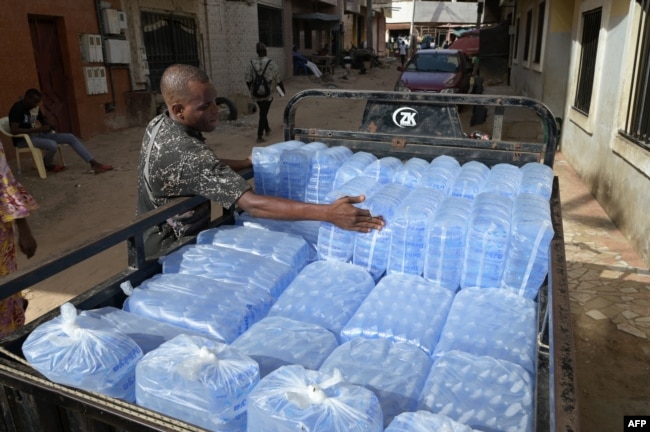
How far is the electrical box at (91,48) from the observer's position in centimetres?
991

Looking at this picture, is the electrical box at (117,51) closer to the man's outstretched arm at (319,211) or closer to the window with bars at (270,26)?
the window with bars at (270,26)

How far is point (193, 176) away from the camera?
228cm

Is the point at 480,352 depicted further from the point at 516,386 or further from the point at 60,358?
the point at 60,358

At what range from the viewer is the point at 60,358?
1350mm

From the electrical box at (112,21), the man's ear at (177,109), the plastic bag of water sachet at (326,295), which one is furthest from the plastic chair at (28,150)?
the plastic bag of water sachet at (326,295)

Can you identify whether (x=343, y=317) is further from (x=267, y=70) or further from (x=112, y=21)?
(x=112, y=21)

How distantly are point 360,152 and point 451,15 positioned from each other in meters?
44.5

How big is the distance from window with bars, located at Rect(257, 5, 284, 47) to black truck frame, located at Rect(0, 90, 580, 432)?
59.5 ft

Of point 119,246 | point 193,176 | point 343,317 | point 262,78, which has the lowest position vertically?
point 119,246

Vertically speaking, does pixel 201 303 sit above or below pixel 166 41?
below

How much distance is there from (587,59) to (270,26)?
15.4 metres

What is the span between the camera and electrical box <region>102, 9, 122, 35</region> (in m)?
10.4

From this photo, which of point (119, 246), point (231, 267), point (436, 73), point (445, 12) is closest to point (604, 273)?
point (231, 267)
